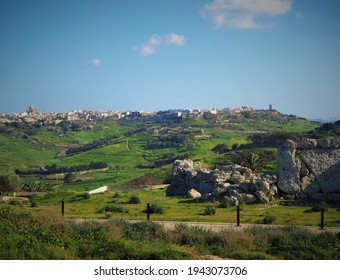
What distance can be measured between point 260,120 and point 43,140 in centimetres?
10463

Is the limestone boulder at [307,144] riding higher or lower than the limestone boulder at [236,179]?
higher

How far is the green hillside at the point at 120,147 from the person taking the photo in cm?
8656

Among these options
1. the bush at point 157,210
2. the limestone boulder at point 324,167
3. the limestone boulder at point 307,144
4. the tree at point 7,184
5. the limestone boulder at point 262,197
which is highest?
the limestone boulder at point 307,144

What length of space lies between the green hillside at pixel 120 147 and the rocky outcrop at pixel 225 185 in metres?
32.4

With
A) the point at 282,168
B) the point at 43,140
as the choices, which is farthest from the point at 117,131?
the point at 282,168

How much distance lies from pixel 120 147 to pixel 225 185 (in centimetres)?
11050

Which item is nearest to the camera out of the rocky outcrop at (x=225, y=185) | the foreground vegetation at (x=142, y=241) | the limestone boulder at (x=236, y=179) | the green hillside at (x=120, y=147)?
the foreground vegetation at (x=142, y=241)

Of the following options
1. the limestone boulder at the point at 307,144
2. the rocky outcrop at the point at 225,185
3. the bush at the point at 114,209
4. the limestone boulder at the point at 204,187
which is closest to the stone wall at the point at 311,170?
the limestone boulder at the point at 307,144

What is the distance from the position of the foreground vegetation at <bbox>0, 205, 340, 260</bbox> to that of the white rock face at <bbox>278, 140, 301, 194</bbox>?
13.2 metres

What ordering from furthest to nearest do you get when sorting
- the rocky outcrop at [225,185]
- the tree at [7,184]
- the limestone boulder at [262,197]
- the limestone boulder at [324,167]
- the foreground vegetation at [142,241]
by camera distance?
the tree at [7,184], the limestone boulder at [324,167], the rocky outcrop at [225,185], the limestone boulder at [262,197], the foreground vegetation at [142,241]

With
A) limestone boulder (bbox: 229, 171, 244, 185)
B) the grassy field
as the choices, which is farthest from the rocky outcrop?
the grassy field

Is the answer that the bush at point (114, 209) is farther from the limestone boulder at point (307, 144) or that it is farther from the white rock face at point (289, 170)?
the limestone boulder at point (307, 144)

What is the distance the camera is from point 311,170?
28672 millimetres

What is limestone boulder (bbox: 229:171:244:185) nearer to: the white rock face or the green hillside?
the white rock face
